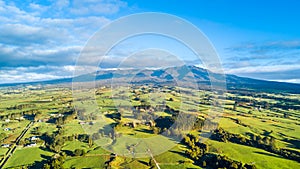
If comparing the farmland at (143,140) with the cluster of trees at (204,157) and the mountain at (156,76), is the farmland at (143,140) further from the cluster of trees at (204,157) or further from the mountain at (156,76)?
the mountain at (156,76)

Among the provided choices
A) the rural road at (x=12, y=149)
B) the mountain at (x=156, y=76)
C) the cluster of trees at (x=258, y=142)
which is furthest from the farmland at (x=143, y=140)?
the mountain at (x=156, y=76)

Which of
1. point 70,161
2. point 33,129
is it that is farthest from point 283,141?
point 33,129

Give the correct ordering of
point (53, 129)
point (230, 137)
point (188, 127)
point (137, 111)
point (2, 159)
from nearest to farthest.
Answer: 1. point (188, 127)
2. point (2, 159)
3. point (230, 137)
4. point (137, 111)
5. point (53, 129)

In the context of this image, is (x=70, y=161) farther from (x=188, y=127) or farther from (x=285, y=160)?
(x=285, y=160)

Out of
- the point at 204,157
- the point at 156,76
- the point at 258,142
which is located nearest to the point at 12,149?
the point at 204,157

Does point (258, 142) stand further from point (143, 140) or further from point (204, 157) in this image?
point (143, 140)

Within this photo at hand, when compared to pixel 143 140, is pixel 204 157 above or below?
below
